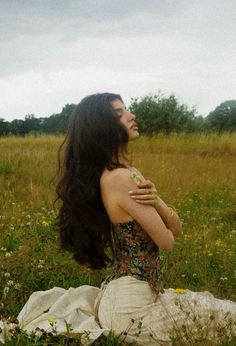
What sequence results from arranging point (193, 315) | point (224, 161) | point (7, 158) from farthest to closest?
point (224, 161) < point (7, 158) < point (193, 315)

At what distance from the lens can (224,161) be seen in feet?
47.9

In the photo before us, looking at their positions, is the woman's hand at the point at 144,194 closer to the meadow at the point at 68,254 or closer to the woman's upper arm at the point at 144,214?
the woman's upper arm at the point at 144,214

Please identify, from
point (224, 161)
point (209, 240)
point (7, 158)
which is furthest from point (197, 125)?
point (209, 240)

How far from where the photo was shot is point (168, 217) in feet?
Answer: 11.1

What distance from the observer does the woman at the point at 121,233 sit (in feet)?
10.5

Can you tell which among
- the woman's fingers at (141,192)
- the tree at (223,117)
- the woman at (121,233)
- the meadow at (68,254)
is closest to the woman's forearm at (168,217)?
the woman at (121,233)

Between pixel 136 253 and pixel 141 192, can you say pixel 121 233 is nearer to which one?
pixel 136 253

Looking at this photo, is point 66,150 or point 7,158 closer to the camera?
point 66,150

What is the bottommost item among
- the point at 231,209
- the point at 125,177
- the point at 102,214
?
the point at 231,209

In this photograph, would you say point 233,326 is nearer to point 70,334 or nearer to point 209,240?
point 70,334

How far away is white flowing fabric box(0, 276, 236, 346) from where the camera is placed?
320 cm

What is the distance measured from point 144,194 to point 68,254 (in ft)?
7.86

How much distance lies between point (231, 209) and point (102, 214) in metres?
5.01

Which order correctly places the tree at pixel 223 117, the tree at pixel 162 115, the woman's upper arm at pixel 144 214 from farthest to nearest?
the tree at pixel 223 117
the tree at pixel 162 115
the woman's upper arm at pixel 144 214
